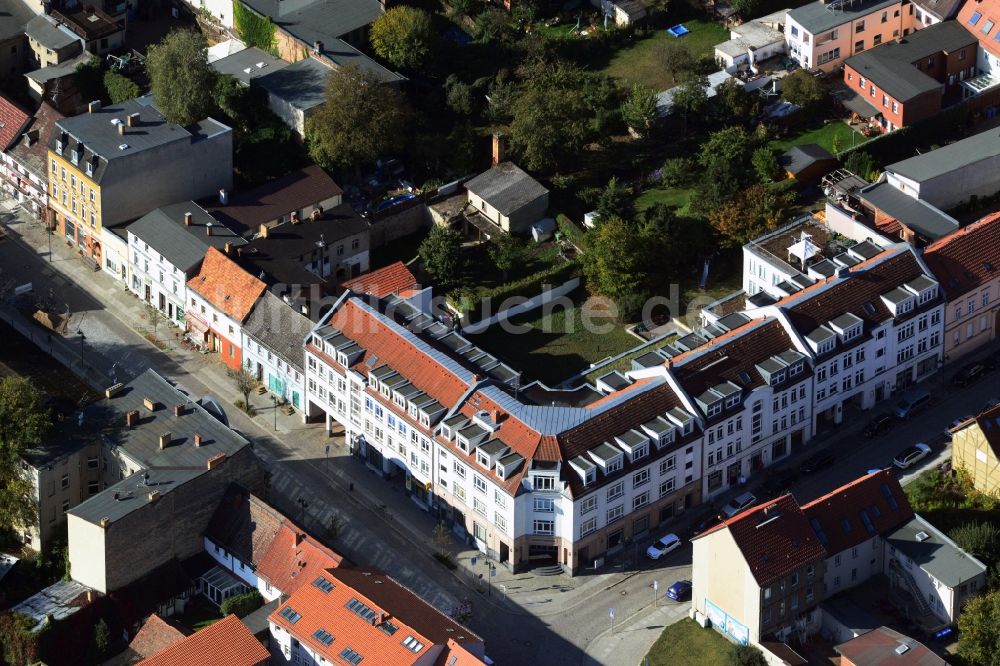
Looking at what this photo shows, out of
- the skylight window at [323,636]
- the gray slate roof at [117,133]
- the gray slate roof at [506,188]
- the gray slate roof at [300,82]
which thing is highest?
the gray slate roof at [117,133]

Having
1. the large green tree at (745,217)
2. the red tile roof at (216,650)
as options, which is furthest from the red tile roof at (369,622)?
the large green tree at (745,217)

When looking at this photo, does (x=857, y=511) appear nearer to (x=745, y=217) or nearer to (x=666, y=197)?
→ (x=745, y=217)

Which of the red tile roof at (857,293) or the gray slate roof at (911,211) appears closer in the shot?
the red tile roof at (857,293)

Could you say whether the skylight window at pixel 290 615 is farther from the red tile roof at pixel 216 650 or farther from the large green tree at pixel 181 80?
the large green tree at pixel 181 80

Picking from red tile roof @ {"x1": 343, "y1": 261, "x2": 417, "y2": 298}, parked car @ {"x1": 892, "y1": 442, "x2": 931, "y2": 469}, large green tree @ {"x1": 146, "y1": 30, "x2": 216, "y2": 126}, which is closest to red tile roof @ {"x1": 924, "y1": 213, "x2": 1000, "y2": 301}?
parked car @ {"x1": 892, "y1": 442, "x2": 931, "y2": 469}

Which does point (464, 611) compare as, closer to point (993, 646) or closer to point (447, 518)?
point (447, 518)

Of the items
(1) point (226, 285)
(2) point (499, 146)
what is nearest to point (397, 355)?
(1) point (226, 285)
